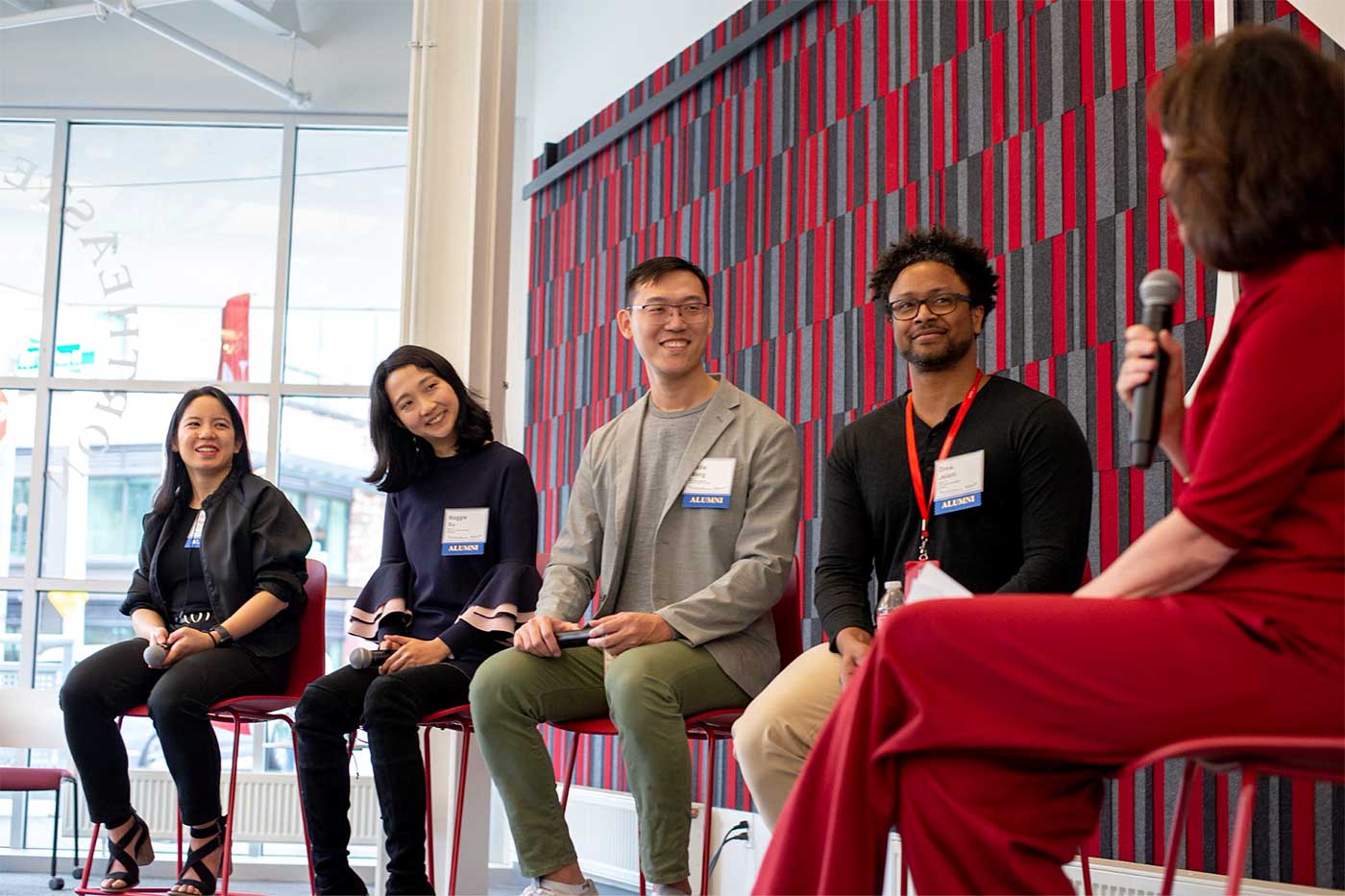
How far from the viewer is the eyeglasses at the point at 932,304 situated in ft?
9.00

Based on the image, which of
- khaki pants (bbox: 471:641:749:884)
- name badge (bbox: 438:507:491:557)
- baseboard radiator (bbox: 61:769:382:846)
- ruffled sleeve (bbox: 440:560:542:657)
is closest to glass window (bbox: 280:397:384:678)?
baseboard radiator (bbox: 61:769:382:846)

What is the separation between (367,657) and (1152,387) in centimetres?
203

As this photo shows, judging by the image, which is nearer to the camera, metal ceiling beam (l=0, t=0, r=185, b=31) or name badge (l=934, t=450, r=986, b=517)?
name badge (l=934, t=450, r=986, b=517)

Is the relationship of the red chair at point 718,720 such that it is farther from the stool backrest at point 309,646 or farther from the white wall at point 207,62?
the white wall at point 207,62

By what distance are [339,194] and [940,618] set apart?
4.64 meters

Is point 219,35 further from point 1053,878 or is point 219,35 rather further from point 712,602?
point 1053,878

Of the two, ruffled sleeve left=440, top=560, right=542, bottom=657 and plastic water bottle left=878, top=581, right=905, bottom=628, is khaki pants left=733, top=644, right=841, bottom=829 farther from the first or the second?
ruffled sleeve left=440, top=560, right=542, bottom=657

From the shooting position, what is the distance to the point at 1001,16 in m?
3.77

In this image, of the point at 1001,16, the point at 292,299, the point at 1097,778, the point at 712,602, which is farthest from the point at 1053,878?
Result: the point at 292,299

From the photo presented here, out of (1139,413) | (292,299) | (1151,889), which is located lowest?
(1151,889)

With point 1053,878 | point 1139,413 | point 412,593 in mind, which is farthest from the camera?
point 412,593

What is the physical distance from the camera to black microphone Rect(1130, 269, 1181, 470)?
1.62 metres

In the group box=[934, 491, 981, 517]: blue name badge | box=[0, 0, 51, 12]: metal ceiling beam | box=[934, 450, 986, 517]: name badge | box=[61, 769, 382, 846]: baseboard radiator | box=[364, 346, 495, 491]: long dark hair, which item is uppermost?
box=[0, 0, 51, 12]: metal ceiling beam

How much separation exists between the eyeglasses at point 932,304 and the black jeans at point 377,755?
126 centimetres
